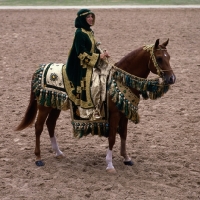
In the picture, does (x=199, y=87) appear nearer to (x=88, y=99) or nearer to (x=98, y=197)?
(x=88, y=99)

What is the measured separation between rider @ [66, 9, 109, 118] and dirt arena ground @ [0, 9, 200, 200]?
958 millimetres

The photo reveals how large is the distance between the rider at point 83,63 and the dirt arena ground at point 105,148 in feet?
3.14

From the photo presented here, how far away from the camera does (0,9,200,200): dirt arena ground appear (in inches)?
241

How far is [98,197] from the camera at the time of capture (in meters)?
5.89

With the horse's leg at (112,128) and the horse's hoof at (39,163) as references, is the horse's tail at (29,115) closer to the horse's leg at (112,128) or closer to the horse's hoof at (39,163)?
the horse's hoof at (39,163)

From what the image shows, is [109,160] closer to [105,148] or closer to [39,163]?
[105,148]

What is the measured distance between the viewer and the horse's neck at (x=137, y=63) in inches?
251

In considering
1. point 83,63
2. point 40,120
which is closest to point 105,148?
point 40,120

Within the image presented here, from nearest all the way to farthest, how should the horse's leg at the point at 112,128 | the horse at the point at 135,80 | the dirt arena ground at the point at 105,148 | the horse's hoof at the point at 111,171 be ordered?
1. the dirt arena ground at the point at 105,148
2. the horse at the point at 135,80
3. the horse's leg at the point at 112,128
4. the horse's hoof at the point at 111,171

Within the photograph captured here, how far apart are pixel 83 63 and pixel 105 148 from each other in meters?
1.72

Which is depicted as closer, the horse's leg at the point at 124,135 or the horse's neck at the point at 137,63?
the horse's neck at the point at 137,63

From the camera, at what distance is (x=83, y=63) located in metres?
6.48

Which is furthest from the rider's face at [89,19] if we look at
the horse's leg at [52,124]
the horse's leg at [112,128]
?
the horse's leg at [52,124]

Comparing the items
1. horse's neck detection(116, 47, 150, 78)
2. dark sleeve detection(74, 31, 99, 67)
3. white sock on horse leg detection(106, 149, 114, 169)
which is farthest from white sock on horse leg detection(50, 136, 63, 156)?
horse's neck detection(116, 47, 150, 78)
